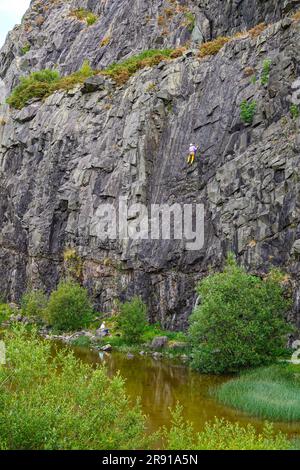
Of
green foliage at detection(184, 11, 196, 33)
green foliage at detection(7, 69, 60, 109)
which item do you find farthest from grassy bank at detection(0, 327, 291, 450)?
green foliage at detection(7, 69, 60, 109)

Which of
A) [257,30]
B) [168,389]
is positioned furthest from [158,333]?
[257,30]

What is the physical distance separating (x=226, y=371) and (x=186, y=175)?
1977 centimetres

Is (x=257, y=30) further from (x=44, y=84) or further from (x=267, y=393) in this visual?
(x=267, y=393)

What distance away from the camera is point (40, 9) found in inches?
3231

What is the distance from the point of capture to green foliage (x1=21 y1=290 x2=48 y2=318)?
161 ft

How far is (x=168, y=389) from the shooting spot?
86.0 feet

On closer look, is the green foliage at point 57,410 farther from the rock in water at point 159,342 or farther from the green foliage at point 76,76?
the green foliage at point 76,76

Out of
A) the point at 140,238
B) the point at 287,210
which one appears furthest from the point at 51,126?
the point at 287,210

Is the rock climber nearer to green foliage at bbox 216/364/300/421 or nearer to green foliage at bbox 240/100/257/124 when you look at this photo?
green foliage at bbox 240/100/257/124

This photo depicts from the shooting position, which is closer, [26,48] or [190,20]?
[190,20]

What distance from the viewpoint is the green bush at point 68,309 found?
147ft
